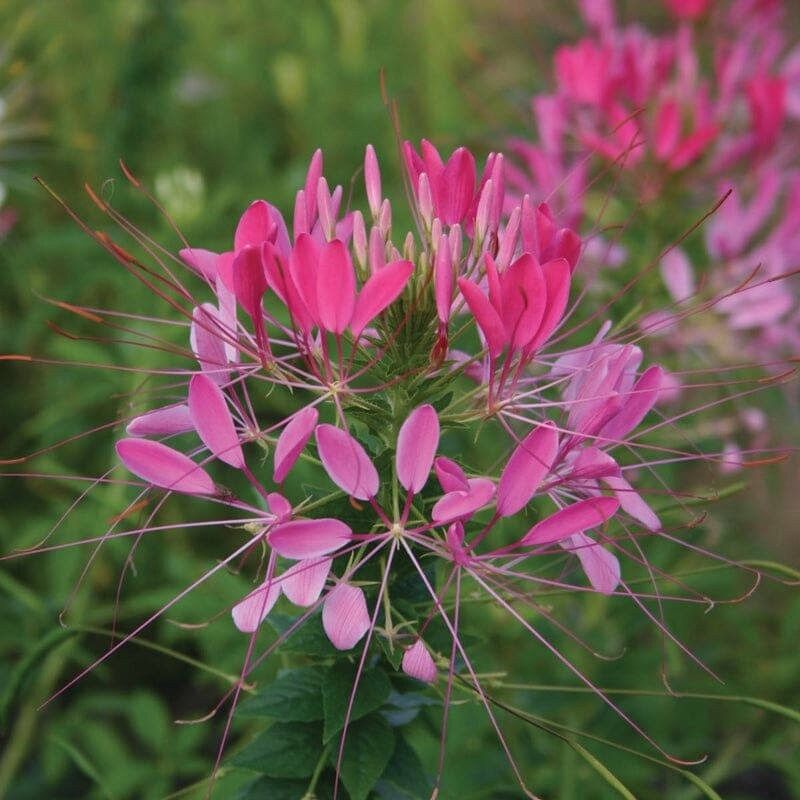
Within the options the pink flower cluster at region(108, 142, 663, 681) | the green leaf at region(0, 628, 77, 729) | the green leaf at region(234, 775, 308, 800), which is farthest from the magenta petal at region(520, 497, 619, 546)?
the green leaf at region(0, 628, 77, 729)

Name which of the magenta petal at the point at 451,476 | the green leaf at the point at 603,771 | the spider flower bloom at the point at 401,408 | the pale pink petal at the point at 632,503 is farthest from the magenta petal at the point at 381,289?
the green leaf at the point at 603,771

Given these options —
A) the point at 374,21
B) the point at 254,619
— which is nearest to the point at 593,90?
the point at 254,619

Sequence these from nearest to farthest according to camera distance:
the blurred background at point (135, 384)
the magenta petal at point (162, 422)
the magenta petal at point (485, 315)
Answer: the magenta petal at point (485, 315)
the magenta petal at point (162, 422)
the blurred background at point (135, 384)

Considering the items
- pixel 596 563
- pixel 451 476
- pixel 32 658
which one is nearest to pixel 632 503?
pixel 596 563

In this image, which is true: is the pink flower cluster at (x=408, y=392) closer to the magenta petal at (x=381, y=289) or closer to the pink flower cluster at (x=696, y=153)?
the magenta petal at (x=381, y=289)

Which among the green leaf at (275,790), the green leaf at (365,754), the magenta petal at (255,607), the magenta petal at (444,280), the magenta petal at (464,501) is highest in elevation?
the magenta petal at (444,280)

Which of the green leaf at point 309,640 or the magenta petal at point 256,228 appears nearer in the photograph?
the magenta petal at point 256,228

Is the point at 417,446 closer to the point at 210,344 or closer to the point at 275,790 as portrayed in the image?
the point at 210,344
